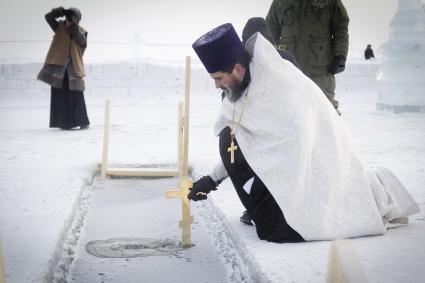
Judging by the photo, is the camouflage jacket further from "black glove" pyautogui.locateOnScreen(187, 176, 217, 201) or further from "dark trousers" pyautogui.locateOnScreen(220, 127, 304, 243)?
"black glove" pyautogui.locateOnScreen(187, 176, 217, 201)

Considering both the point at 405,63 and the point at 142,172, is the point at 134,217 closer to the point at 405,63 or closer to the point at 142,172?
the point at 142,172

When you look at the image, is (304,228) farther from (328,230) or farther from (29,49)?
(29,49)

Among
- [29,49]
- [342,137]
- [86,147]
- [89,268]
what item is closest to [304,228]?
[342,137]

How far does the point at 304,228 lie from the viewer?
2754mm

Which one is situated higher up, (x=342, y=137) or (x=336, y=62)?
(x=336, y=62)

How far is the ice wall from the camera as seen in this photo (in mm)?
11742

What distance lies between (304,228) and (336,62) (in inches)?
95.3

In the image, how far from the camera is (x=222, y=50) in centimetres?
281

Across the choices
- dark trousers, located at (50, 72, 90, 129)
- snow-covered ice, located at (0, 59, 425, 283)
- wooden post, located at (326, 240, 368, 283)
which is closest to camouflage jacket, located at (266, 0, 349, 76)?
snow-covered ice, located at (0, 59, 425, 283)

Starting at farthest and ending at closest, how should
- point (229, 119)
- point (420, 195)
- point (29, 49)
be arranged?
point (29, 49) → point (420, 195) → point (229, 119)

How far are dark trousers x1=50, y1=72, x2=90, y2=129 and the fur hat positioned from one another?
574cm

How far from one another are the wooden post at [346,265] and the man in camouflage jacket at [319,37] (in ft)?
12.5

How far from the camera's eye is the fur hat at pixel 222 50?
281 cm

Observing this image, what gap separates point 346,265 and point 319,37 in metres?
4.01
